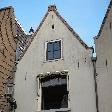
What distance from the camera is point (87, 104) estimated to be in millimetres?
11852

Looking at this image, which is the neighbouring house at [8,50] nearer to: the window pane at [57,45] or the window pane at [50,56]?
the window pane at [50,56]

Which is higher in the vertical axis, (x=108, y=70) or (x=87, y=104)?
(x=108, y=70)

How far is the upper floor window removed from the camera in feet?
45.2

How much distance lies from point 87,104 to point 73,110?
66cm

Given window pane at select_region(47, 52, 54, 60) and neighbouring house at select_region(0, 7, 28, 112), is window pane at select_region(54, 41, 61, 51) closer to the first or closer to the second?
window pane at select_region(47, 52, 54, 60)

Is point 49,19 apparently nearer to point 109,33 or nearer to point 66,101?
point 109,33

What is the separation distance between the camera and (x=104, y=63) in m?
12.3

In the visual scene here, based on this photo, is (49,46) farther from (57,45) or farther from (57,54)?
(57,54)

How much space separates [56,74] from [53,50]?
1463 millimetres

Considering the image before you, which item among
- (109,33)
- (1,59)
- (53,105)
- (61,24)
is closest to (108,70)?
(109,33)

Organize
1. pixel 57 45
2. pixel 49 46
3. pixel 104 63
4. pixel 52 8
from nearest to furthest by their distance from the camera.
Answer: pixel 104 63 < pixel 57 45 < pixel 49 46 < pixel 52 8

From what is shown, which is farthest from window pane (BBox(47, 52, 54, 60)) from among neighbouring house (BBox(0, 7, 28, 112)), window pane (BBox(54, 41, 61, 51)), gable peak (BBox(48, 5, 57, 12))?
gable peak (BBox(48, 5, 57, 12))

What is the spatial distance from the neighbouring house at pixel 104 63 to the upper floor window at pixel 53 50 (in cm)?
199

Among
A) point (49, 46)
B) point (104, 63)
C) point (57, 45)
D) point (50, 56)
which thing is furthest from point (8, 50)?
point (104, 63)
